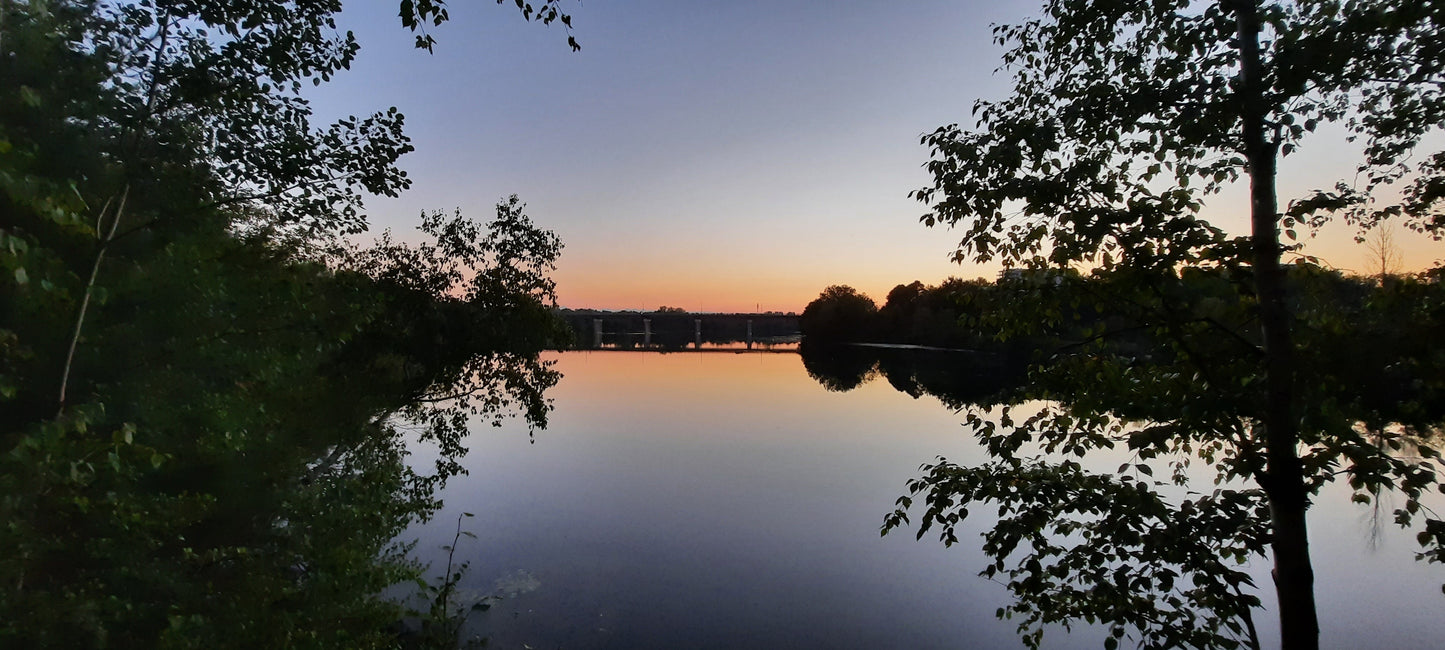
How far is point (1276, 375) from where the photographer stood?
111 inches

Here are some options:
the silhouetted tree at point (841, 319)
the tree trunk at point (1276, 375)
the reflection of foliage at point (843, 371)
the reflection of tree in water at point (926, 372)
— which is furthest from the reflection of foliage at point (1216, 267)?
the silhouetted tree at point (841, 319)

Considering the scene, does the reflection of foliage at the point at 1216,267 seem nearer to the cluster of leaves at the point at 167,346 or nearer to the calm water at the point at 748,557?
the cluster of leaves at the point at 167,346

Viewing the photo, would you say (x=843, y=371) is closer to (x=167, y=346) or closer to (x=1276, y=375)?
(x=167, y=346)

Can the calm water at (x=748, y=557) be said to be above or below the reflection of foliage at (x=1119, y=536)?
below

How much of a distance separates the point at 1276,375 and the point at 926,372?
195 ft

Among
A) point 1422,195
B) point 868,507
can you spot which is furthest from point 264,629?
point 868,507

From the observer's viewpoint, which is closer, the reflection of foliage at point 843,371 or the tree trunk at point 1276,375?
the tree trunk at point 1276,375

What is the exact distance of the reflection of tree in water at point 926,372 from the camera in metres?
44.5

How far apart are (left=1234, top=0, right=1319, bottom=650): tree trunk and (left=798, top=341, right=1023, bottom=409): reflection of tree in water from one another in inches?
1167

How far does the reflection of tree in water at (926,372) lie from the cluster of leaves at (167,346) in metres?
28.6

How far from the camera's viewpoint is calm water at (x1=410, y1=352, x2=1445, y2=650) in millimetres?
10578

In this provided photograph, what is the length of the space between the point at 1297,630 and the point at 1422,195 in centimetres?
202

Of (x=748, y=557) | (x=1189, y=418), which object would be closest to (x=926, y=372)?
(x=748, y=557)

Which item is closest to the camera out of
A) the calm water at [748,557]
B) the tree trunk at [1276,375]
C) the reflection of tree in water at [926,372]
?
the tree trunk at [1276,375]
